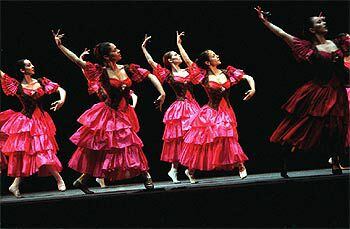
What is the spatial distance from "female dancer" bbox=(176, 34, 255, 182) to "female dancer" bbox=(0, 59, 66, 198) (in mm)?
1501

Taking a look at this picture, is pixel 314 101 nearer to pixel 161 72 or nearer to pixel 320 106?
pixel 320 106

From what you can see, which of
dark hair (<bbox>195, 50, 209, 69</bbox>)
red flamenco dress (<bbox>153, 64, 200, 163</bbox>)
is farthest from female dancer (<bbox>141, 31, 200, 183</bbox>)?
dark hair (<bbox>195, 50, 209, 69</bbox>)

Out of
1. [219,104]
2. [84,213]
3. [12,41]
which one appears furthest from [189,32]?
[84,213]

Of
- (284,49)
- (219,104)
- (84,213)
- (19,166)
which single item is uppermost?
(284,49)

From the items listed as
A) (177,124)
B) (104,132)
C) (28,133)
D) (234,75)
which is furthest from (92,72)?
(234,75)

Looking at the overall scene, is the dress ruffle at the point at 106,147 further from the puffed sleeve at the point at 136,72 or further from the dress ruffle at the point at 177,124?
the dress ruffle at the point at 177,124

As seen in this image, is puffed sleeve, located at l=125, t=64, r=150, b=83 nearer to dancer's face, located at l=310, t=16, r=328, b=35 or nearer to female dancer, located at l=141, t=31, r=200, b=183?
female dancer, located at l=141, t=31, r=200, b=183

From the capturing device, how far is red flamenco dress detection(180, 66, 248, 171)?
6.14 meters

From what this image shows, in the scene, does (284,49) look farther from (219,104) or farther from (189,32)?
(219,104)

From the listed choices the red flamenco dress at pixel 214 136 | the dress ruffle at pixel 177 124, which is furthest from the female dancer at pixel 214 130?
the dress ruffle at pixel 177 124

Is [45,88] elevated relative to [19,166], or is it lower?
elevated

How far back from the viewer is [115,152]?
5414mm

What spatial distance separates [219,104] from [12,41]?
108 inches

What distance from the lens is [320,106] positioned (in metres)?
5.66
